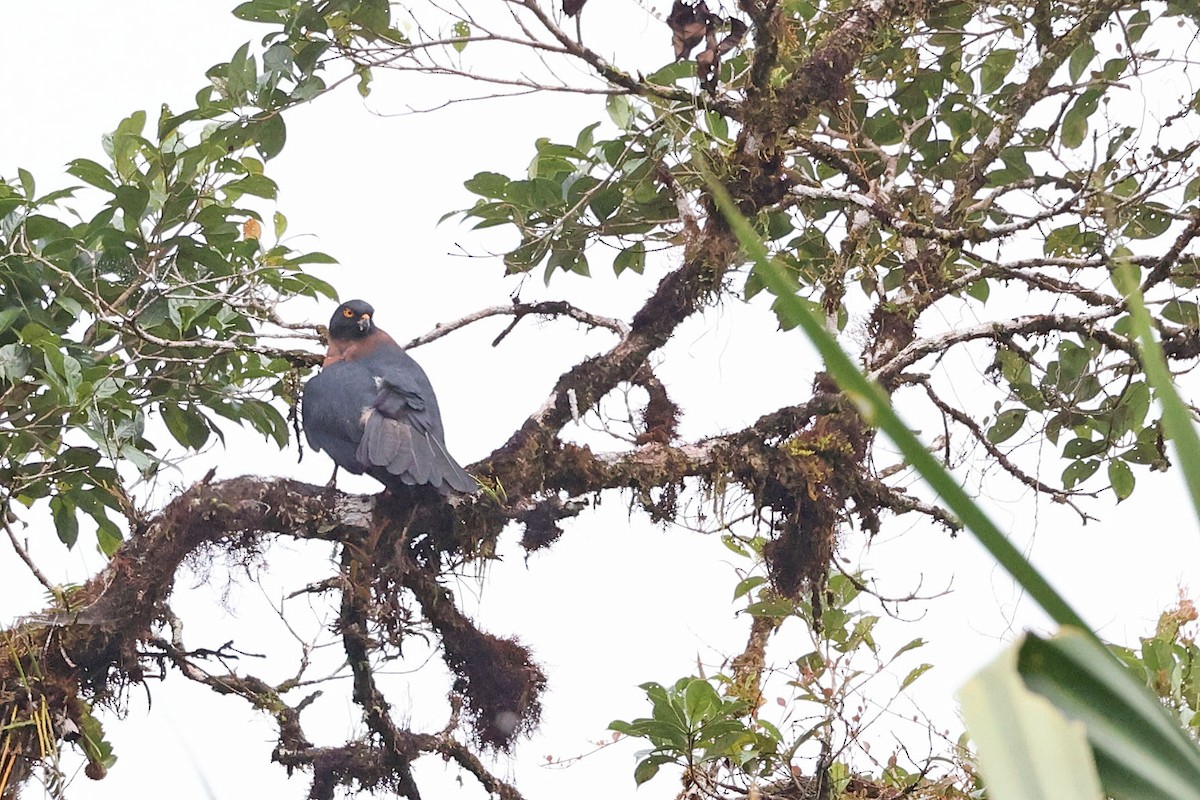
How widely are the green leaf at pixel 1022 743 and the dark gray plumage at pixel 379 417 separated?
110 inches

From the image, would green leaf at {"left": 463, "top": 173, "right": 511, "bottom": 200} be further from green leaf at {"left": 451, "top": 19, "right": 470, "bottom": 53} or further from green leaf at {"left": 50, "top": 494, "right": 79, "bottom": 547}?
green leaf at {"left": 50, "top": 494, "right": 79, "bottom": 547}

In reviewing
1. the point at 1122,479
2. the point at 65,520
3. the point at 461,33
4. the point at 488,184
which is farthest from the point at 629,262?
the point at 65,520

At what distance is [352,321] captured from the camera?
4.88m

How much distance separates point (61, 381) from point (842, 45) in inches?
92.7

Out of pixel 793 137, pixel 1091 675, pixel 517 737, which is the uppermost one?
pixel 793 137

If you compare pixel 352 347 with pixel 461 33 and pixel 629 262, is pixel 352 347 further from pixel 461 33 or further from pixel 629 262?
pixel 461 33

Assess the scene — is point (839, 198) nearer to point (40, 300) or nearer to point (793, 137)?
point (793, 137)

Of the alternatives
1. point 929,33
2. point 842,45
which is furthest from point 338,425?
point 929,33

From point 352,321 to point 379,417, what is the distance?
1.12 m

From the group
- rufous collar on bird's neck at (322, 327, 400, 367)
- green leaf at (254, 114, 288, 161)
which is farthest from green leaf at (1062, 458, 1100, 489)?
green leaf at (254, 114, 288, 161)

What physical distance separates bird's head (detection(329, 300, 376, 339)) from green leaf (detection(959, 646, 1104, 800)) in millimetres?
4124

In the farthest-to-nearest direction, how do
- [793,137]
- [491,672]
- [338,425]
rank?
[338,425] < [793,137] < [491,672]

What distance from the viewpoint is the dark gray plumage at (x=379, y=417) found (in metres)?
3.29

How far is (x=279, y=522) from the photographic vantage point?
3.12 m
